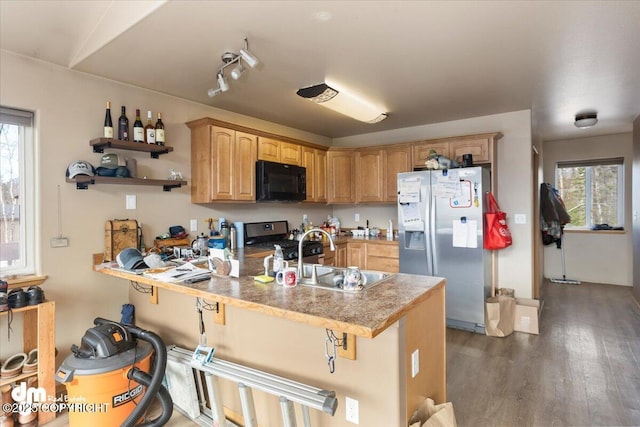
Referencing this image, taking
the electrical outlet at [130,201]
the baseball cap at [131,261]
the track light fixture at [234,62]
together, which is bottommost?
the baseball cap at [131,261]

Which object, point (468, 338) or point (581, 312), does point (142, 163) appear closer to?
point (468, 338)

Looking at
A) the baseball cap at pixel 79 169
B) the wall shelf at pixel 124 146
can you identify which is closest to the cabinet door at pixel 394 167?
the wall shelf at pixel 124 146

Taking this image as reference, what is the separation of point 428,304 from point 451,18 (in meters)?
1.68

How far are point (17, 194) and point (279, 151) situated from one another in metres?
2.43

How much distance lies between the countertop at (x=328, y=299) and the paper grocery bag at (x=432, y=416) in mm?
558

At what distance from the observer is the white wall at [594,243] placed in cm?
544

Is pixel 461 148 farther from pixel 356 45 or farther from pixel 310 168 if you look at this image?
pixel 356 45

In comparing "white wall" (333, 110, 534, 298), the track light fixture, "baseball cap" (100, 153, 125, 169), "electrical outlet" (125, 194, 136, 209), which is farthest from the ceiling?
"electrical outlet" (125, 194, 136, 209)

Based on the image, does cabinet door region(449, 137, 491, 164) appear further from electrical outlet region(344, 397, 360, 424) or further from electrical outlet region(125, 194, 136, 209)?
electrical outlet region(125, 194, 136, 209)

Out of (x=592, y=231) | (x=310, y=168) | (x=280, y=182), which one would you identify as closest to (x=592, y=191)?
(x=592, y=231)

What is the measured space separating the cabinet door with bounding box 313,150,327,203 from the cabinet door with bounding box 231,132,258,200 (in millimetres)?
1130

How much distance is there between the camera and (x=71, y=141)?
2.64 meters

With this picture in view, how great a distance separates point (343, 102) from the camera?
348 cm

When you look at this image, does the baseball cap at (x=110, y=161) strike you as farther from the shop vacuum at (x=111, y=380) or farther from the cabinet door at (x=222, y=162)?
the shop vacuum at (x=111, y=380)
